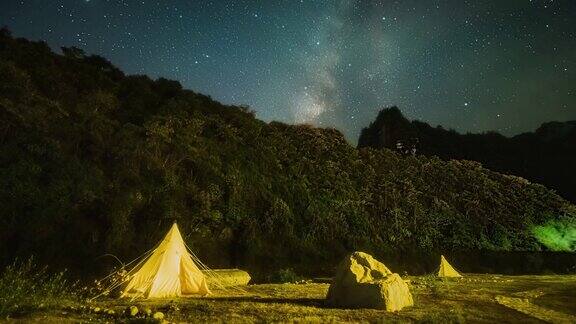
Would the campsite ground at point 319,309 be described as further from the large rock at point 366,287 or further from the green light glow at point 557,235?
the green light glow at point 557,235

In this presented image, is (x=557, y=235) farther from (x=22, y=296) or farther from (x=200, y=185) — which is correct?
(x=22, y=296)

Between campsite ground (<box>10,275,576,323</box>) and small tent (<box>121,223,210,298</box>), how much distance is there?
78 centimetres

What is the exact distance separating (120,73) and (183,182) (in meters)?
13.6

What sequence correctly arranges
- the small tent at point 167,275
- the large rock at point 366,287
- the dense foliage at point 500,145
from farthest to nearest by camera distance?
the dense foliage at point 500,145, the small tent at point 167,275, the large rock at point 366,287

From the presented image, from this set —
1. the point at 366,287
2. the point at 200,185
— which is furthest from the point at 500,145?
the point at 366,287

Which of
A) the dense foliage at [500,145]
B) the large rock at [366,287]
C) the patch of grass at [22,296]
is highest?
the dense foliage at [500,145]

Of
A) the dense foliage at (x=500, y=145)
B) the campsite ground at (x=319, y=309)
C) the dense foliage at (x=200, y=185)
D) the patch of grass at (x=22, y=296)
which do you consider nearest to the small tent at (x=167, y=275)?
the campsite ground at (x=319, y=309)

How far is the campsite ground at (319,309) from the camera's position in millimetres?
8805

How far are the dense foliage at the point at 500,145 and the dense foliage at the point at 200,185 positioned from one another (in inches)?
629

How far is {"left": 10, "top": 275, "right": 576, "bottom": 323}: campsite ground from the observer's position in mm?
8805

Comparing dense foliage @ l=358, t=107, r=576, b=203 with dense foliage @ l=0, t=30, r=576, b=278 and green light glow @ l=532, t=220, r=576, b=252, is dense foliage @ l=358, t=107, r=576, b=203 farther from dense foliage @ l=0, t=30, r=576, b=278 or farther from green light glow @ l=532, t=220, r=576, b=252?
green light glow @ l=532, t=220, r=576, b=252

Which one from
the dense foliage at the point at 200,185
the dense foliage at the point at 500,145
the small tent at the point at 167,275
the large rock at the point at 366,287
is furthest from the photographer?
the dense foliage at the point at 500,145

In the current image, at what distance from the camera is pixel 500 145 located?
199 ft

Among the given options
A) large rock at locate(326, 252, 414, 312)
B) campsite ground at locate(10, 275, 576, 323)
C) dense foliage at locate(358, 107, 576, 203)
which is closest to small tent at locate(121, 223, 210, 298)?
campsite ground at locate(10, 275, 576, 323)
